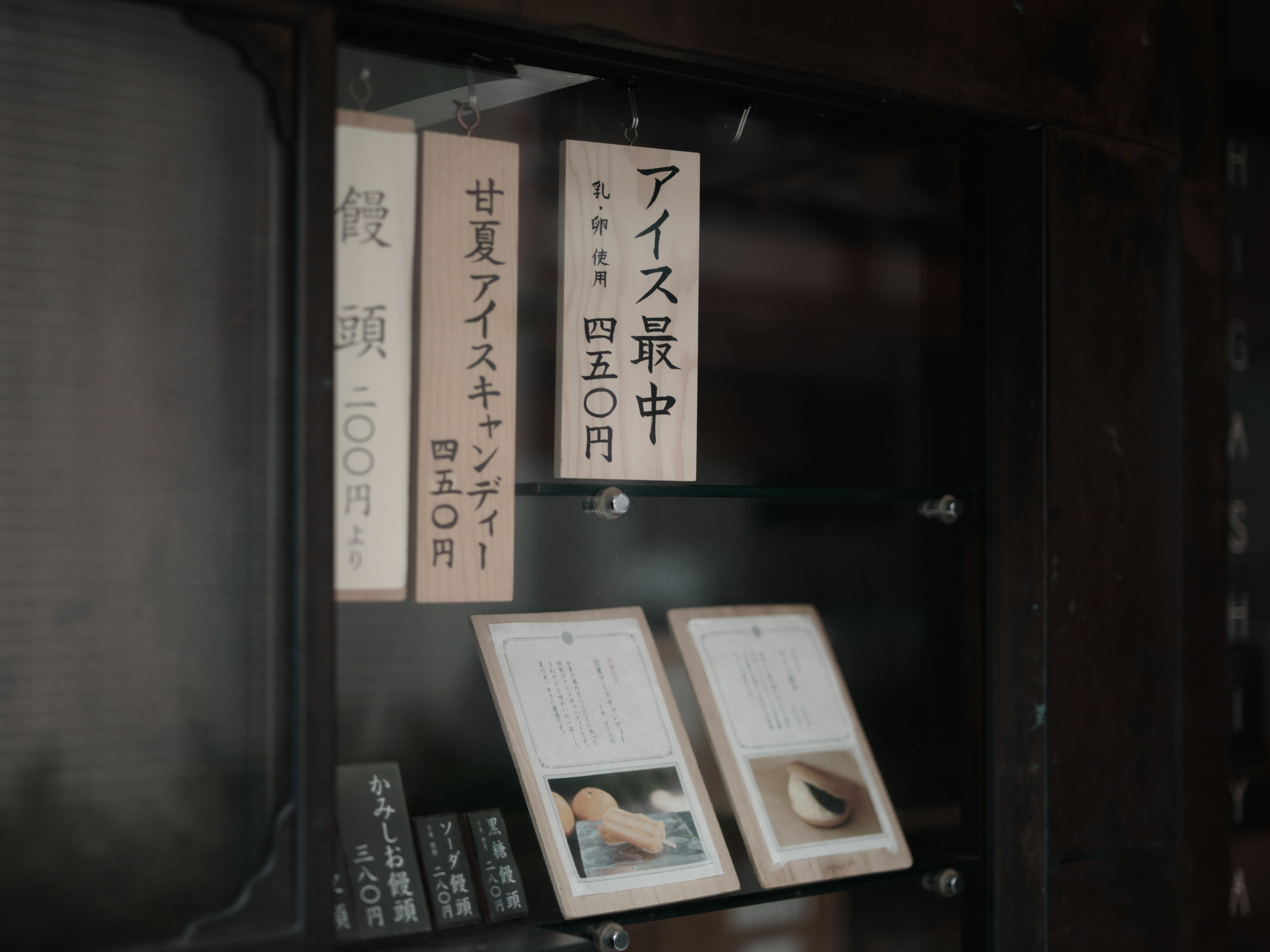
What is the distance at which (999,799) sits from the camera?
4.60 ft

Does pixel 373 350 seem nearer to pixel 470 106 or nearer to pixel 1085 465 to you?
pixel 470 106

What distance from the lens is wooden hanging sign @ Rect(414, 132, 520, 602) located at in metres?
1.12

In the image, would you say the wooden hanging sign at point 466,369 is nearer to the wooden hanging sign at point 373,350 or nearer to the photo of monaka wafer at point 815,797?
the wooden hanging sign at point 373,350

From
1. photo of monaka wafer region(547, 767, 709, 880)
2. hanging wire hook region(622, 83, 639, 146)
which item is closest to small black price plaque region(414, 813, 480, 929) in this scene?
photo of monaka wafer region(547, 767, 709, 880)

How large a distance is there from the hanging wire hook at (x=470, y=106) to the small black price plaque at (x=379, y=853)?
0.68 meters

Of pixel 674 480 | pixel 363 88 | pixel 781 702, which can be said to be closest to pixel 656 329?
pixel 674 480

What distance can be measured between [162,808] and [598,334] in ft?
2.14

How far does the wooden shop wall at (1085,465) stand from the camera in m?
1.37

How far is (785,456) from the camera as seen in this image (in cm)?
144

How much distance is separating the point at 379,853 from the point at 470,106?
777mm

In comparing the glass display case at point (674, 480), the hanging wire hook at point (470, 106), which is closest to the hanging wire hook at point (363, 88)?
the glass display case at point (674, 480)

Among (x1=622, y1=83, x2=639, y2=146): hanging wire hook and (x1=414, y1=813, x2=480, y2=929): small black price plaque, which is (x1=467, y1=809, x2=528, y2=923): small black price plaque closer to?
(x1=414, y1=813, x2=480, y2=929): small black price plaque

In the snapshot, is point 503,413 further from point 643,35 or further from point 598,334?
point 643,35

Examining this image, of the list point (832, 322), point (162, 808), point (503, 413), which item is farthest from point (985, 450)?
point (162, 808)
